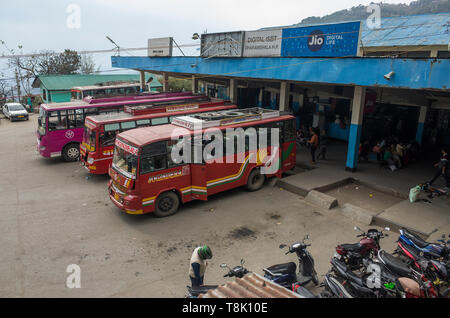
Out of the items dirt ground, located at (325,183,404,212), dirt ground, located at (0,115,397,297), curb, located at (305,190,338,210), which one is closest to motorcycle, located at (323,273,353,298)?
dirt ground, located at (0,115,397,297)

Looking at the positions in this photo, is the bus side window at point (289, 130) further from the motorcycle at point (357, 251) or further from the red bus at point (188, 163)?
the motorcycle at point (357, 251)

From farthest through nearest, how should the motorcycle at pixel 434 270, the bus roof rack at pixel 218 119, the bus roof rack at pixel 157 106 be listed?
the bus roof rack at pixel 157 106 → the bus roof rack at pixel 218 119 → the motorcycle at pixel 434 270

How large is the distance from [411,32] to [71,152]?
1675 centimetres

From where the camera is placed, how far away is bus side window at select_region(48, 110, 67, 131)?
14172mm

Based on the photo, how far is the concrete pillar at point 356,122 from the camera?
1148cm

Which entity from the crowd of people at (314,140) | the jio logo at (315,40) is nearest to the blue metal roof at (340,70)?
the jio logo at (315,40)

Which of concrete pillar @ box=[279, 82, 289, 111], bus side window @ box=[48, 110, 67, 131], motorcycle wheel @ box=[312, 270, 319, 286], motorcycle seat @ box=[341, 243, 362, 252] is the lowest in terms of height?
motorcycle wheel @ box=[312, 270, 319, 286]

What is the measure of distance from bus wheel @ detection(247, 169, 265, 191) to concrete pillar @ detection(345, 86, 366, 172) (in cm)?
346

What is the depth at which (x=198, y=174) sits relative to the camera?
9.68 metres

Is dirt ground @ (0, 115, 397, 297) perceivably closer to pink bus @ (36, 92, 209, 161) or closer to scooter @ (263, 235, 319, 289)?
scooter @ (263, 235, 319, 289)

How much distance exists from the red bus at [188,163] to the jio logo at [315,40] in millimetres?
2575

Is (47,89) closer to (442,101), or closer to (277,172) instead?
(277,172)

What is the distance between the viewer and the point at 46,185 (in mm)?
12039
